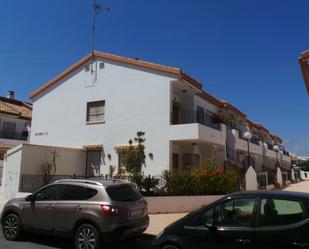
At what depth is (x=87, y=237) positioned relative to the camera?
8320 millimetres

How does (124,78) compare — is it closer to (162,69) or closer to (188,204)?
(162,69)

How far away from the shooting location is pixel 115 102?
22281 millimetres

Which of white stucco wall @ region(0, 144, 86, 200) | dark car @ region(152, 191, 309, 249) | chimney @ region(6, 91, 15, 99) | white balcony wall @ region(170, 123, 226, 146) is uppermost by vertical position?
chimney @ region(6, 91, 15, 99)

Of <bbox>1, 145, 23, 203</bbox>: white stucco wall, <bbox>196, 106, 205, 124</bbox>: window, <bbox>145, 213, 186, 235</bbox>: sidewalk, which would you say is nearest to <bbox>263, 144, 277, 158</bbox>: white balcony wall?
<bbox>196, 106, 205, 124</bbox>: window

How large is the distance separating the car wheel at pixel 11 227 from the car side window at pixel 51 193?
2.89 ft

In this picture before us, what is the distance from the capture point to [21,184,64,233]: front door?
9.07m

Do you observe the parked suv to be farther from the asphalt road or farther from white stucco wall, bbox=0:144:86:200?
white stucco wall, bbox=0:144:86:200

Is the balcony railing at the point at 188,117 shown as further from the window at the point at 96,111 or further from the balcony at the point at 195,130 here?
the window at the point at 96,111

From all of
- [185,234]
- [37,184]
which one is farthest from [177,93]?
[185,234]

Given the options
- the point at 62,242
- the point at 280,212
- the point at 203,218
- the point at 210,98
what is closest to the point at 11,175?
the point at 62,242

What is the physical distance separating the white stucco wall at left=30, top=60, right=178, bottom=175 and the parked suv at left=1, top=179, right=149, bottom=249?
11.0 meters

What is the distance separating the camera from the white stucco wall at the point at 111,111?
20500mm

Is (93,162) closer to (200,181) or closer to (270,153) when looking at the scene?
(200,181)

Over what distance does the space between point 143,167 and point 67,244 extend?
446 inches
